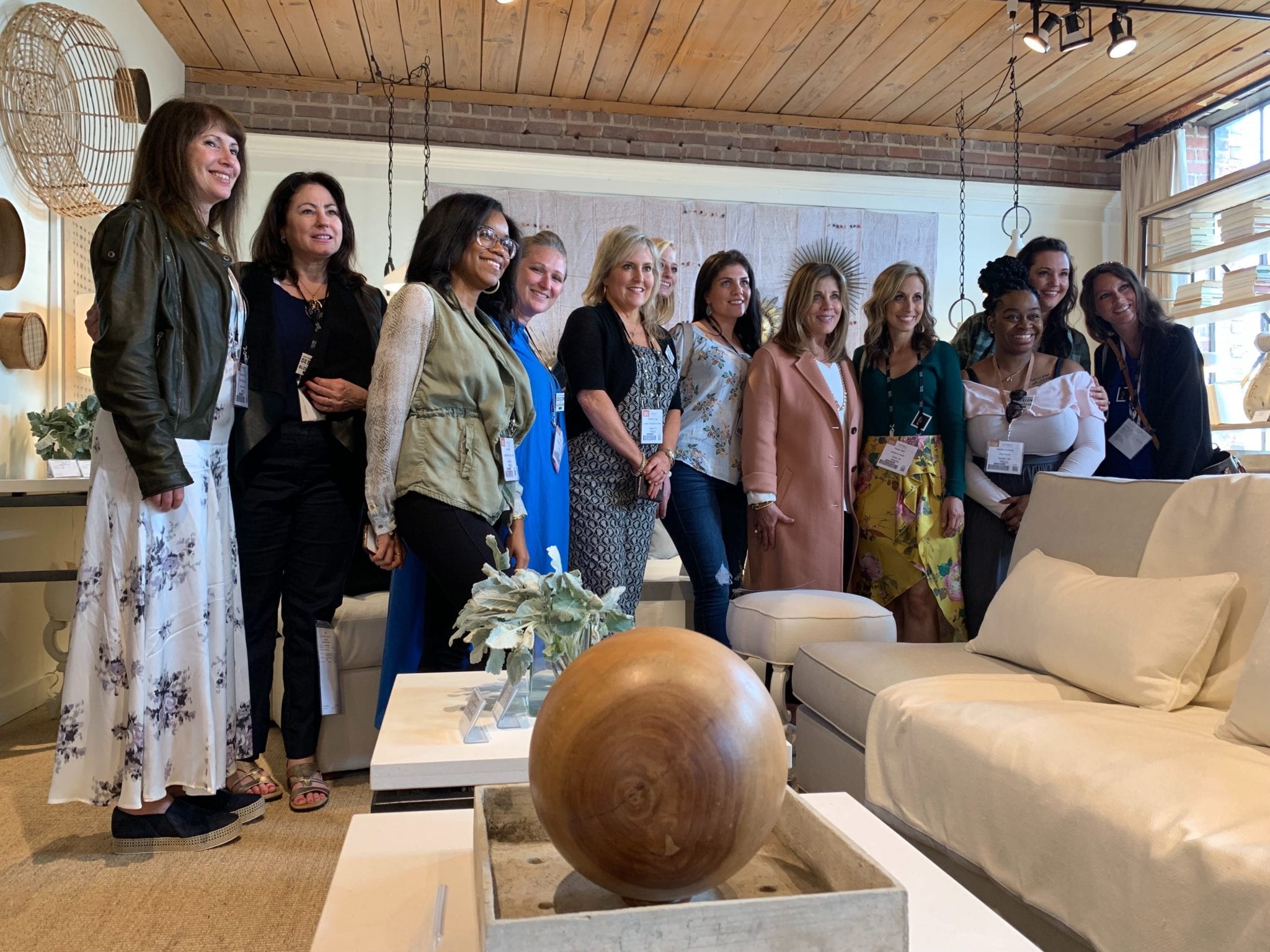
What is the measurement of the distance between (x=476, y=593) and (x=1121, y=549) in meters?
1.39

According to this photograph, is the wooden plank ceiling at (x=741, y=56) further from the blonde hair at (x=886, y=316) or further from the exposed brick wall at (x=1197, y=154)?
the blonde hair at (x=886, y=316)

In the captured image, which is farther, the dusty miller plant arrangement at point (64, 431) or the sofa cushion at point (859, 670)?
the dusty miller plant arrangement at point (64, 431)

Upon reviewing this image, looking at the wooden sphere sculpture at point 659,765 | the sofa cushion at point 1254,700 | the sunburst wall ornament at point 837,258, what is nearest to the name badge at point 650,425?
the sofa cushion at point 1254,700

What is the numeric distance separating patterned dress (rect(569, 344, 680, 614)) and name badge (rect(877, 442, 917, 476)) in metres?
0.73

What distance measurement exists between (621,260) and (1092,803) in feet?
6.87

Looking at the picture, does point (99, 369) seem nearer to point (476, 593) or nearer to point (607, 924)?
point (476, 593)

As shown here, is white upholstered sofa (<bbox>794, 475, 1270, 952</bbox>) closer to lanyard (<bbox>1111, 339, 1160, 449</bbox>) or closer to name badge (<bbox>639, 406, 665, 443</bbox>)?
name badge (<bbox>639, 406, 665, 443</bbox>)

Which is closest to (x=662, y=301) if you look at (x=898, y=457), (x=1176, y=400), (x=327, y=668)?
(x=898, y=457)

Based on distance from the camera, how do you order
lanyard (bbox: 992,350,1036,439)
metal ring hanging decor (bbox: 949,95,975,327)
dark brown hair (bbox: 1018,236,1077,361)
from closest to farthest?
lanyard (bbox: 992,350,1036,439) → dark brown hair (bbox: 1018,236,1077,361) → metal ring hanging decor (bbox: 949,95,975,327)

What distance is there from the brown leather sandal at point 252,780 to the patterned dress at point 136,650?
0.78ft

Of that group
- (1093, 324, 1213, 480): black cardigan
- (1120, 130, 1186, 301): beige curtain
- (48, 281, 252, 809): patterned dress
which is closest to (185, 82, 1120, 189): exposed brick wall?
(1120, 130, 1186, 301): beige curtain

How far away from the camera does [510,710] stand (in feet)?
5.27

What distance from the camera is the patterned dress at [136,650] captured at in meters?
2.03

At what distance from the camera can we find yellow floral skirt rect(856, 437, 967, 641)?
119 inches
